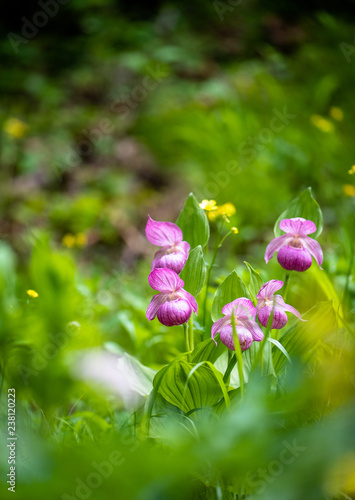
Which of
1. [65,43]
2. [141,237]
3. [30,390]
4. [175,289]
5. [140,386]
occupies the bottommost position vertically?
[141,237]

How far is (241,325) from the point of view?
0.70 metres

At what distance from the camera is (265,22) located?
3.10 m

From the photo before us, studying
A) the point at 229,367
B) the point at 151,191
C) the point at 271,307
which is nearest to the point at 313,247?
the point at 271,307

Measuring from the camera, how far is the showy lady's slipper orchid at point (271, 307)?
703mm

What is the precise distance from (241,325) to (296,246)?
0.18 m

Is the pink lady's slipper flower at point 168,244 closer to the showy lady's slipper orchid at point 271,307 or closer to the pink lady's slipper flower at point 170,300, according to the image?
the pink lady's slipper flower at point 170,300

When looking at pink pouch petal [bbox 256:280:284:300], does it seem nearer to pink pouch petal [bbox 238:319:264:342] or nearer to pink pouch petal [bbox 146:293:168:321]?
pink pouch petal [bbox 238:319:264:342]

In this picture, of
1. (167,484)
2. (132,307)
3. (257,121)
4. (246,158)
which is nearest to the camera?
(167,484)

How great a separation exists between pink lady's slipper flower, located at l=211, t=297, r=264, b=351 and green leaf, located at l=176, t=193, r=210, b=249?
184mm

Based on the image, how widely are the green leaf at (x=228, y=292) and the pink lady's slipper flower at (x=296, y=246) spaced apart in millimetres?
69

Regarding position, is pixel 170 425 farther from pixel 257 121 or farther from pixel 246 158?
pixel 257 121

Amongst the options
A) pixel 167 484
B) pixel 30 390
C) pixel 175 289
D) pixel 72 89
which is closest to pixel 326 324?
pixel 175 289

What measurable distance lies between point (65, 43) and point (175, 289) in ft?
10.2

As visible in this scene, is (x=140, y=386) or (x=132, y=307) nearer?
(x=140, y=386)
